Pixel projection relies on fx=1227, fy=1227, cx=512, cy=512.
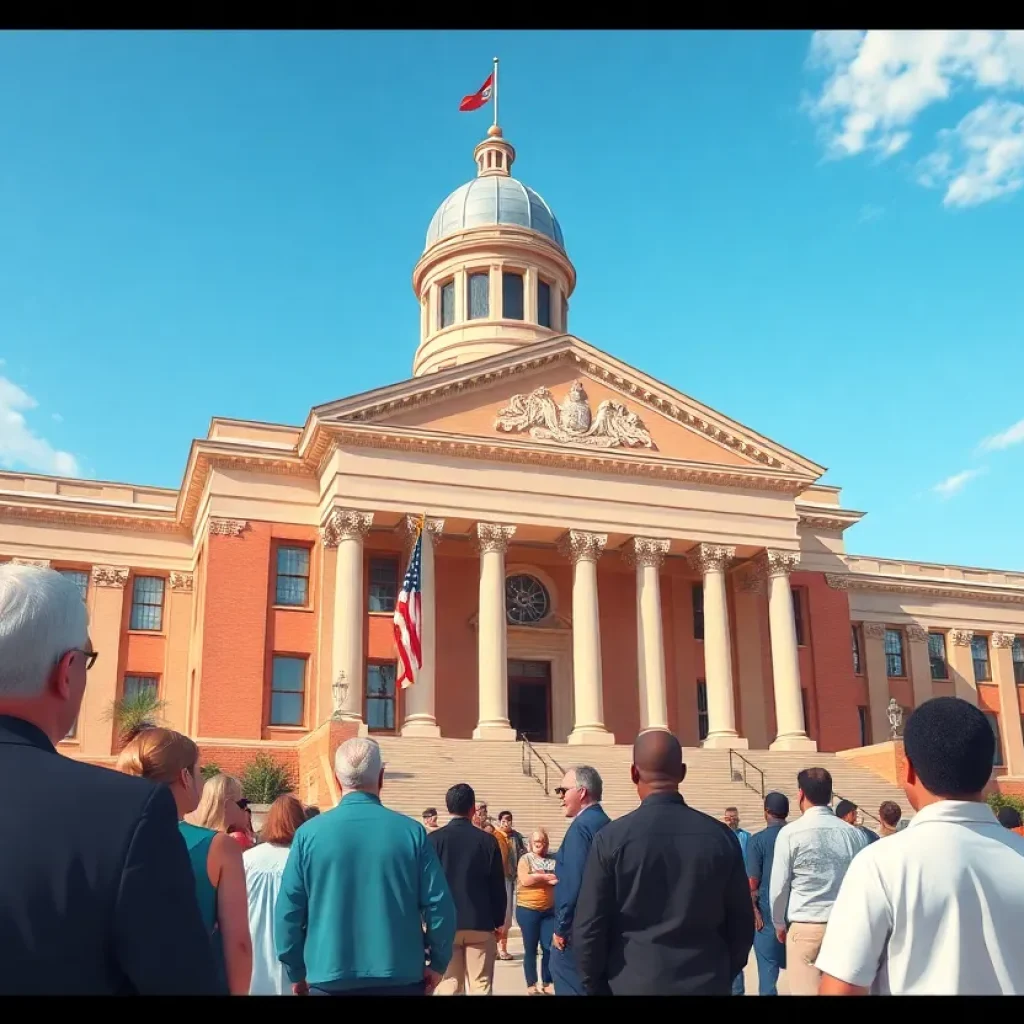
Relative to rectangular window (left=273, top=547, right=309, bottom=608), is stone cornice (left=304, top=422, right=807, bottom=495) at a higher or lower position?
higher

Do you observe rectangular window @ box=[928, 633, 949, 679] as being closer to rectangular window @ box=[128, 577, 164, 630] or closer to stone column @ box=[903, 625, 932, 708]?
stone column @ box=[903, 625, 932, 708]

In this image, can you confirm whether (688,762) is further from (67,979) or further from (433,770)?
(67,979)

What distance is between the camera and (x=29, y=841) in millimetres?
2701

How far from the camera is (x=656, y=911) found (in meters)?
5.75

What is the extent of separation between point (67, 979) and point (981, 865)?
8.51ft

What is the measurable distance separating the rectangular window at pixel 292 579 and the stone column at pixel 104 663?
19.9 ft

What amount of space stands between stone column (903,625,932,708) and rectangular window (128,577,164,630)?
28.7 meters

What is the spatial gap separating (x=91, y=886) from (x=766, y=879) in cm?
921

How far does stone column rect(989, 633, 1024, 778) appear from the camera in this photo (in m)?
48.9

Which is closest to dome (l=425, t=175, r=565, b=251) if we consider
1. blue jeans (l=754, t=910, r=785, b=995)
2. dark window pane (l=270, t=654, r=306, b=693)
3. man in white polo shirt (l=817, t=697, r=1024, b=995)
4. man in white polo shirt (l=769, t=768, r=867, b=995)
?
dark window pane (l=270, t=654, r=306, b=693)

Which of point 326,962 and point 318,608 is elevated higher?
point 318,608

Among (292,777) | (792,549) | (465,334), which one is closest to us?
(292,777)

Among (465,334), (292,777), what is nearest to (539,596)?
(292,777)

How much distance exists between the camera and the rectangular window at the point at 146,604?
40.7 meters
